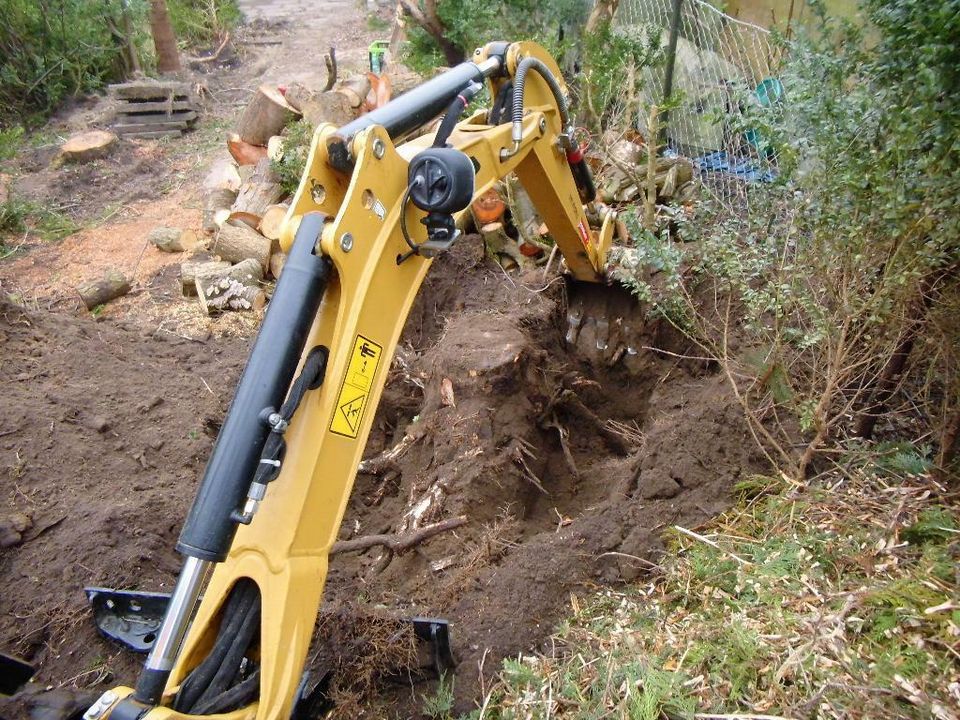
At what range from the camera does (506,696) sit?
2609 mm

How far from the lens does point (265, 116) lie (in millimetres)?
8234

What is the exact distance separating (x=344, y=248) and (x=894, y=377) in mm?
2263

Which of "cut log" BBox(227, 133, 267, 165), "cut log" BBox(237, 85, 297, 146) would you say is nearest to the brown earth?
"cut log" BBox(227, 133, 267, 165)

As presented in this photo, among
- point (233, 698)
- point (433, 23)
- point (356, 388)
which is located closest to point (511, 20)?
point (433, 23)

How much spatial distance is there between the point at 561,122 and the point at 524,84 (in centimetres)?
41

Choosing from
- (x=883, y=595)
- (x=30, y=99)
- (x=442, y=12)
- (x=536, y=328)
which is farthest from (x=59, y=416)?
(x=30, y=99)

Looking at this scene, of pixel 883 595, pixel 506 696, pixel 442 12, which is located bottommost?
pixel 506 696

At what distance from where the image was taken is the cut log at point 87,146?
942cm

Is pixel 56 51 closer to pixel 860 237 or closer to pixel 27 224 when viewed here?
pixel 27 224

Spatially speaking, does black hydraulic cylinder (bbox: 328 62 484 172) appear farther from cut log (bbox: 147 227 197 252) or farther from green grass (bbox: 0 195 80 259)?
green grass (bbox: 0 195 80 259)

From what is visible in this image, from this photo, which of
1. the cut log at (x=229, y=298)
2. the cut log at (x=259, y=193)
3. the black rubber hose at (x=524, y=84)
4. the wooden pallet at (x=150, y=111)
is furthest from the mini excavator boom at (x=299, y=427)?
the wooden pallet at (x=150, y=111)

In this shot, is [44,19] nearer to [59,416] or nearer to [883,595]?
[59,416]

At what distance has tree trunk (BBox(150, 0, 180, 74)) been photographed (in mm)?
11667

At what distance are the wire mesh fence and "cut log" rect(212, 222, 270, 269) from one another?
10.9 feet
